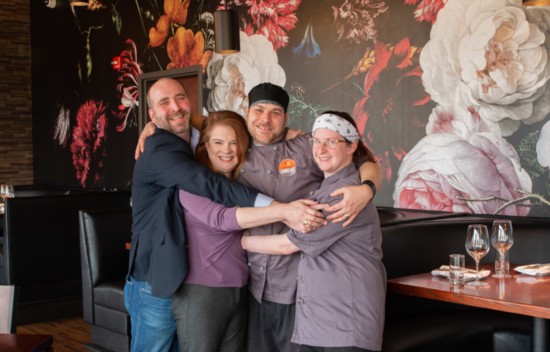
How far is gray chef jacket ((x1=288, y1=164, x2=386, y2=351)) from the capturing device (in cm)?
246

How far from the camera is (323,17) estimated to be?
6258 mm

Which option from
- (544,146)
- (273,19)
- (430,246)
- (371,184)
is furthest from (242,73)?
(371,184)

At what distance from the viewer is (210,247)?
2.74m

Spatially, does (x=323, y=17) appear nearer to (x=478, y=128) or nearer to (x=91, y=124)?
(x=478, y=128)

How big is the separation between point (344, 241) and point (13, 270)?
432 centimetres

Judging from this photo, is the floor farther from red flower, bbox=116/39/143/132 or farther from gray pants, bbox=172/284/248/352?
red flower, bbox=116/39/143/132

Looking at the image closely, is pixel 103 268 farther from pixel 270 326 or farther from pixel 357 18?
pixel 357 18

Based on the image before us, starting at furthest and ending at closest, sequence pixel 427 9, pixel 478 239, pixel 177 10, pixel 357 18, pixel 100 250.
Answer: pixel 177 10, pixel 357 18, pixel 427 9, pixel 100 250, pixel 478 239

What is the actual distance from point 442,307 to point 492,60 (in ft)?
5.87

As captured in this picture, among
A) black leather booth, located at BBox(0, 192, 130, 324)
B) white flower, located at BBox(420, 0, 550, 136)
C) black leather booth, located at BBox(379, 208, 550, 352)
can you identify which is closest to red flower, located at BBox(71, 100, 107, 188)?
black leather booth, located at BBox(0, 192, 130, 324)

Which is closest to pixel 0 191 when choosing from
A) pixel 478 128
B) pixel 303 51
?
pixel 303 51

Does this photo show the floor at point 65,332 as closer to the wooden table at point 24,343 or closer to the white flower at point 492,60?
the wooden table at point 24,343

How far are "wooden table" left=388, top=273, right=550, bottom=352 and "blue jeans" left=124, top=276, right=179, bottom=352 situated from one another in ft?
3.21

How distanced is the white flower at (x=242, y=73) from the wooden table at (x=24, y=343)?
473 centimetres
